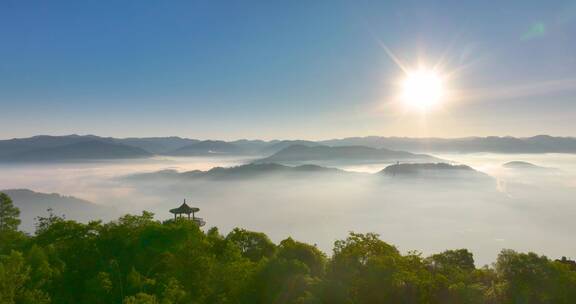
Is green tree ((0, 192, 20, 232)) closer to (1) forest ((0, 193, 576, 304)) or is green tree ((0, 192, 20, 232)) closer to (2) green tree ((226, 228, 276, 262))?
(1) forest ((0, 193, 576, 304))

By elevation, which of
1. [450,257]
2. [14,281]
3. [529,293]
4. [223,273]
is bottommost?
[450,257]

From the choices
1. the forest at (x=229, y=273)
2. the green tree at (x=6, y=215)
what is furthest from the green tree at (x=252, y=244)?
the green tree at (x=6, y=215)

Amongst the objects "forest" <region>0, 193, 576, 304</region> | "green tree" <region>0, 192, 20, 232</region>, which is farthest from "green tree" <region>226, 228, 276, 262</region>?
"green tree" <region>0, 192, 20, 232</region>

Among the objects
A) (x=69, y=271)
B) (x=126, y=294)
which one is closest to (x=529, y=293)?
(x=126, y=294)

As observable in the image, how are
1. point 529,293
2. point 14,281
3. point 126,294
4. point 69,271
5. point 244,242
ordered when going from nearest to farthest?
point 14,281
point 126,294
point 69,271
point 529,293
point 244,242

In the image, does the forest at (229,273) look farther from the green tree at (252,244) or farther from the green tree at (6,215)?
the green tree at (6,215)

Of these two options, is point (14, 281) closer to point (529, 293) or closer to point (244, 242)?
point (244, 242)

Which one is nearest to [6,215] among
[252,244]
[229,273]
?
[252,244]

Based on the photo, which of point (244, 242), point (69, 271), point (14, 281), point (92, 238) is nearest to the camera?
point (14, 281)

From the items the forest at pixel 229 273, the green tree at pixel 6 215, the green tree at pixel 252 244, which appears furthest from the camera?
the green tree at pixel 6 215
